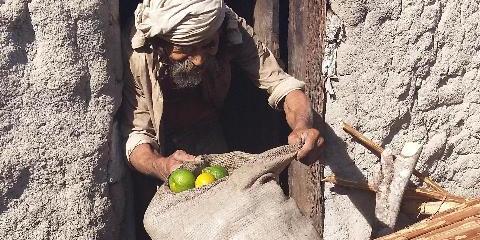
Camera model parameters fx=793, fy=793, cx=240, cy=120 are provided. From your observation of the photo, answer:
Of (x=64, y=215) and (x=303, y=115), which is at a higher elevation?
(x=303, y=115)

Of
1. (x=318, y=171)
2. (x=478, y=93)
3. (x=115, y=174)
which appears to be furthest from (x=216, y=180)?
(x=478, y=93)

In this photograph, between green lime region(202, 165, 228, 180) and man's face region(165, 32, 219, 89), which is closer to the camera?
green lime region(202, 165, 228, 180)

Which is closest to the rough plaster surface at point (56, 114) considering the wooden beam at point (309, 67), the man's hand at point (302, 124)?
the man's hand at point (302, 124)

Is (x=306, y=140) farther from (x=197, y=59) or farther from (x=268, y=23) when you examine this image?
(x=268, y=23)

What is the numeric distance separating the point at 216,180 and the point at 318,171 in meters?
0.89

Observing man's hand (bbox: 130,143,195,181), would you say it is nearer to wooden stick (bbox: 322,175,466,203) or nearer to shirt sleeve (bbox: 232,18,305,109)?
shirt sleeve (bbox: 232,18,305,109)

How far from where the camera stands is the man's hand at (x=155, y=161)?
2808 millimetres

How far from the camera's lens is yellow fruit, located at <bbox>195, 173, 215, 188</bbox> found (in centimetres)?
269

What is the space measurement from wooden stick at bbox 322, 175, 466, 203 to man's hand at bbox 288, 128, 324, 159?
48 cm

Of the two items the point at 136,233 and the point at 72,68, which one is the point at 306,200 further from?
the point at 72,68

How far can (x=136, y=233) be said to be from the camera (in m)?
3.55

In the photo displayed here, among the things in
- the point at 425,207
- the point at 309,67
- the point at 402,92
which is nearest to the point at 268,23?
the point at 309,67

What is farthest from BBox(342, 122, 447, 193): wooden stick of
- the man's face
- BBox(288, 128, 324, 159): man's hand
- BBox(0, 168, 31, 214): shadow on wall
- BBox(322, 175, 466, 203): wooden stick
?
BBox(0, 168, 31, 214): shadow on wall

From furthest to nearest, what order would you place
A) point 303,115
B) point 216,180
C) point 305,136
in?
point 303,115, point 305,136, point 216,180
